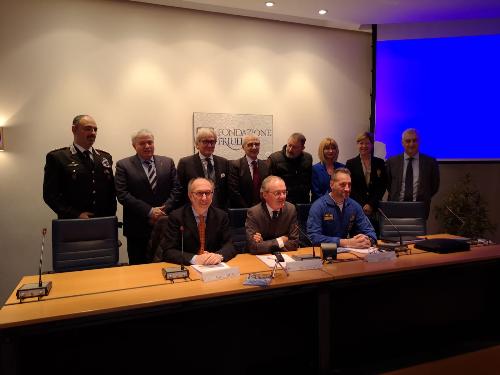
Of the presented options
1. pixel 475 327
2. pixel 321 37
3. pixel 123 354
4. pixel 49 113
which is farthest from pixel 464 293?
→ pixel 49 113

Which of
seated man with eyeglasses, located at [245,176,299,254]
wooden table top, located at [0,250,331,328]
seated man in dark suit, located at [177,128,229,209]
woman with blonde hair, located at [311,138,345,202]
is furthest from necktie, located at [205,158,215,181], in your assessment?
wooden table top, located at [0,250,331,328]

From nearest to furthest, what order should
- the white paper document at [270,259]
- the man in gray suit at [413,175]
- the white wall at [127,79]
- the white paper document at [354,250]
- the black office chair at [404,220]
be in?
the white paper document at [270,259], the white paper document at [354,250], the black office chair at [404,220], the white wall at [127,79], the man in gray suit at [413,175]

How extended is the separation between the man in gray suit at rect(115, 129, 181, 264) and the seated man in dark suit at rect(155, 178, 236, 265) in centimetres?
72

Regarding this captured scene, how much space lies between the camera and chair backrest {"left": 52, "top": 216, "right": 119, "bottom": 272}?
267 centimetres

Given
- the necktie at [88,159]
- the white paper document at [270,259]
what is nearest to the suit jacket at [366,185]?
the white paper document at [270,259]

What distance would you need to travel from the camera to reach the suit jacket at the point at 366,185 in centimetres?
402

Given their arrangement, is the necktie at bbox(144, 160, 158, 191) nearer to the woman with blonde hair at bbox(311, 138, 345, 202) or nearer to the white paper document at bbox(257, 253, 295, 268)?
the white paper document at bbox(257, 253, 295, 268)

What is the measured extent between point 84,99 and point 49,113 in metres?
0.37

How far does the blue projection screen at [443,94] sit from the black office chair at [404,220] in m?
1.63

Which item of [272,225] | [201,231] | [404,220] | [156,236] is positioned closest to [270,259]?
[272,225]

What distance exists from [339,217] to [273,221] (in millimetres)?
→ 519

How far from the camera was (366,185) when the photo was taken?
403cm

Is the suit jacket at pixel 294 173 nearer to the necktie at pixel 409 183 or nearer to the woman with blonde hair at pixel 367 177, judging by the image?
the woman with blonde hair at pixel 367 177

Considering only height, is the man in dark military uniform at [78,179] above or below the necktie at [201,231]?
above
